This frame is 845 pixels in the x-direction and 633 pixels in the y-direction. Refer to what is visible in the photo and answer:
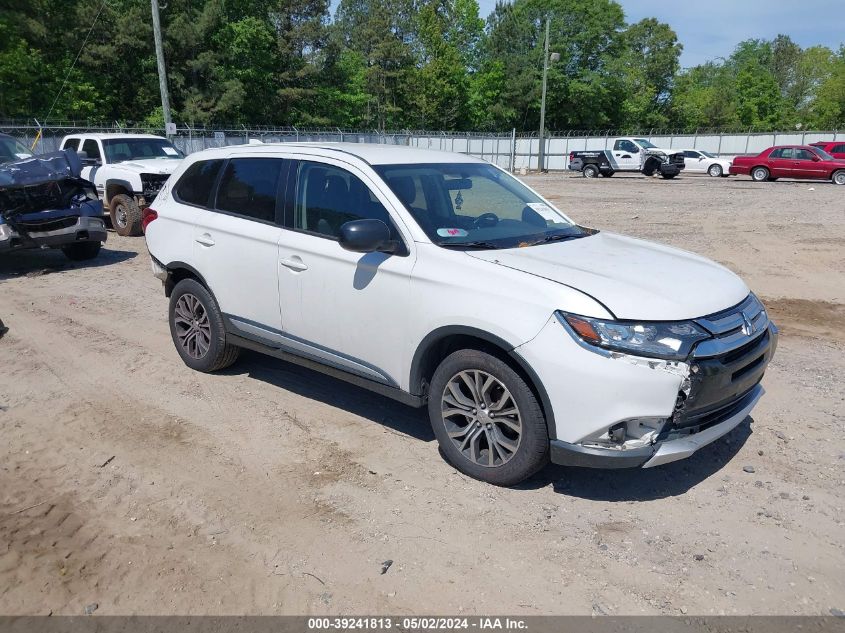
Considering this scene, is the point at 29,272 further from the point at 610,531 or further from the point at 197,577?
the point at 610,531

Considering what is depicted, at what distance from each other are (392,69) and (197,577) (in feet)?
237

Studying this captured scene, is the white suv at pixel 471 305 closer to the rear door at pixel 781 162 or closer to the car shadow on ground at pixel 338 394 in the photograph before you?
the car shadow on ground at pixel 338 394

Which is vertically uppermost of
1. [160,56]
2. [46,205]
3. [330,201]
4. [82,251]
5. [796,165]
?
[160,56]

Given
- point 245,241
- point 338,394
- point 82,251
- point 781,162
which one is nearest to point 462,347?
point 338,394

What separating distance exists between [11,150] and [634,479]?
1098cm

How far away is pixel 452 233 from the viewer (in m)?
4.26

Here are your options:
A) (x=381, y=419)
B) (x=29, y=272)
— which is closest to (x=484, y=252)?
(x=381, y=419)

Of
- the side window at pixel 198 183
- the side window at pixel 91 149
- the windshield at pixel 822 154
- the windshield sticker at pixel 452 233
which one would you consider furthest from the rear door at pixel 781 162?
the windshield sticker at pixel 452 233

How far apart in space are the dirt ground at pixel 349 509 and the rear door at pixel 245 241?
0.75 m

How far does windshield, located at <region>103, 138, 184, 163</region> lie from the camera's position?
1384 centimetres

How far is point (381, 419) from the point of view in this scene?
493 centimetres

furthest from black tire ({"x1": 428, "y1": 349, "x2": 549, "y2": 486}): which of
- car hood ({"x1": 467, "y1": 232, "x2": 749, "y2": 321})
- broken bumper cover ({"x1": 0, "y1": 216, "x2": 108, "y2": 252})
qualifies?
broken bumper cover ({"x1": 0, "y1": 216, "x2": 108, "y2": 252})

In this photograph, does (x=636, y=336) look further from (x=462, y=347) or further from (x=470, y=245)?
(x=470, y=245)

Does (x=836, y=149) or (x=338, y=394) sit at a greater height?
(x=836, y=149)
